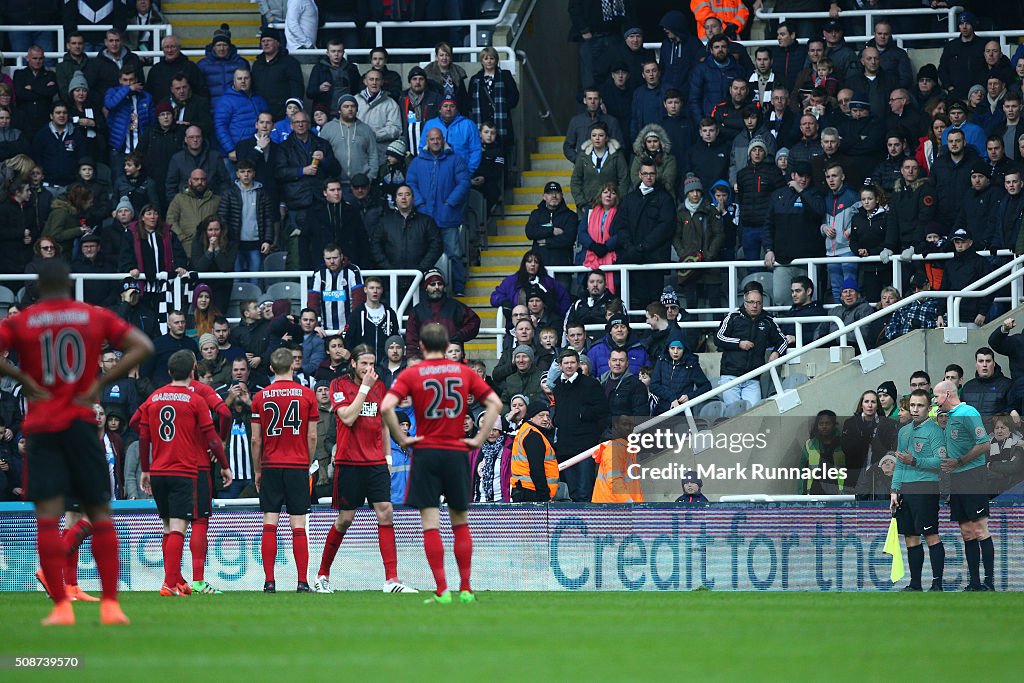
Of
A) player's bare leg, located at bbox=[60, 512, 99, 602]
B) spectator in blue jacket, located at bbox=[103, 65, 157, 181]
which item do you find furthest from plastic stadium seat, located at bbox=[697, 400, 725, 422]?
spectator in blue jacket, located at bbox=[103, 65, 157, 181]

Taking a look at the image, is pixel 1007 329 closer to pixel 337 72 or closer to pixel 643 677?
pixel 337 72

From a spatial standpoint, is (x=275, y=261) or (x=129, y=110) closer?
(x=275, y=261)

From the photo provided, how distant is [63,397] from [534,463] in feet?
26.8

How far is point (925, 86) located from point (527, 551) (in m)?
9.40

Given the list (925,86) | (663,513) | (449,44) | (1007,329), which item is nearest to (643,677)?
(663,513)

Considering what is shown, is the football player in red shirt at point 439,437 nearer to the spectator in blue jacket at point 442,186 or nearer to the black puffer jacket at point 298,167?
the spectator in blue jacket at point 442,186

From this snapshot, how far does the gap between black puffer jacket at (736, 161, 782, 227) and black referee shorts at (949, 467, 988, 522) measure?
5931mm

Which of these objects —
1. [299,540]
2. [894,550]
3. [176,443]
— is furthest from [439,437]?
[894,550]

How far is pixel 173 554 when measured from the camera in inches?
550

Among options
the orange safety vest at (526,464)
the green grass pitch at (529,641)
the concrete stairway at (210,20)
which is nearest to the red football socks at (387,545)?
the green grass pitch at (529,641)

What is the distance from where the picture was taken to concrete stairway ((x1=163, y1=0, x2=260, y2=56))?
26.3 meters

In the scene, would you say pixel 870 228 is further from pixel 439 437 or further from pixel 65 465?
pixel 65 465

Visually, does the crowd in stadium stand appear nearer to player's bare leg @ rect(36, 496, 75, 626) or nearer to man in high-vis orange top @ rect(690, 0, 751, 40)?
man in high-vis orange top @ rect(690, 0, 751, 40)

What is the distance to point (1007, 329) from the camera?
1825 cm
